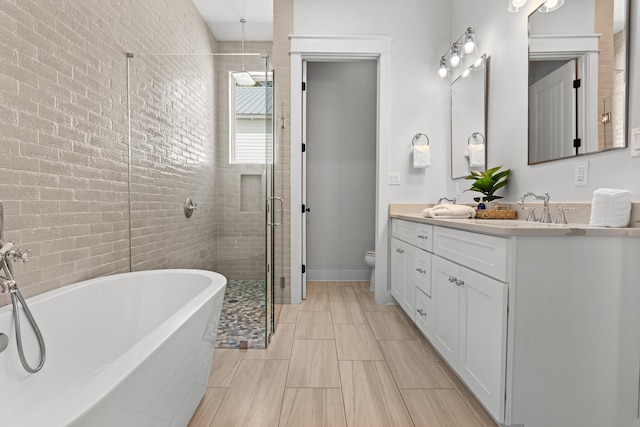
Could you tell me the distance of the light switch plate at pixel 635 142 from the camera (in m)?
1.41

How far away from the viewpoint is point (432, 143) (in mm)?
3301

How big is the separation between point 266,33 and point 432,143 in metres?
1.93

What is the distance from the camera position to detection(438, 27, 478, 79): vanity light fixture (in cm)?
274

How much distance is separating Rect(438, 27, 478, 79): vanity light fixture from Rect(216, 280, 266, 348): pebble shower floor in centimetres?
243

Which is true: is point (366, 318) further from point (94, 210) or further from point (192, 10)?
point (192, 10)

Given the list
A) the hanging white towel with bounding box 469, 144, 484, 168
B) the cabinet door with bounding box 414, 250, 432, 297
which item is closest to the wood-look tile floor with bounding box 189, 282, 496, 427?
the cabinet door with bounding box 414, 250, 432, 297

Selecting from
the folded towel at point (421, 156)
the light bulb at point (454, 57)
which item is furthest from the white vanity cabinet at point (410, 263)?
the light bulb at point (454, 57)

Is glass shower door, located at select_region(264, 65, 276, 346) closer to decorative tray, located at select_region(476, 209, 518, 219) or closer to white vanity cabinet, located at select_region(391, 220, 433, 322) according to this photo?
white vanity cabinet, located at select_region(391, 220, 433, 322)

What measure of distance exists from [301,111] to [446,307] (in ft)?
7.25

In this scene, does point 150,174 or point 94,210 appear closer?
point 94,210

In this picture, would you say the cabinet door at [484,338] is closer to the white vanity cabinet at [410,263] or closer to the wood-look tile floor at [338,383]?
the wood-look tile floor at [338,383]

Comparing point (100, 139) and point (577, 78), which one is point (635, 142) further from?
point (100, 139)

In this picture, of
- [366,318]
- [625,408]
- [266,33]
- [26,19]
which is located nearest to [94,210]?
[26,19]

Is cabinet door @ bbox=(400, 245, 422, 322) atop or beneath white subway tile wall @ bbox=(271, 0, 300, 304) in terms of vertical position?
beneath
